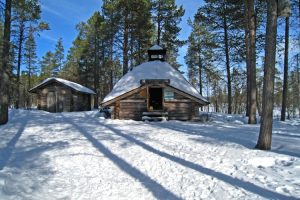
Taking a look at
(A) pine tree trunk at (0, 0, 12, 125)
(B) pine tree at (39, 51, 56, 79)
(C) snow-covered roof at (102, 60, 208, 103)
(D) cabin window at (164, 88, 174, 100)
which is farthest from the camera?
(B) pine tree at (39, 51, 56, 79)

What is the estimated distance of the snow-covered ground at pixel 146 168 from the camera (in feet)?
17.7

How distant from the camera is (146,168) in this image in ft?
23.1

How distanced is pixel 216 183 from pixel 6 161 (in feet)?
18.7

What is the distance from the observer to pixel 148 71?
72.3 ft

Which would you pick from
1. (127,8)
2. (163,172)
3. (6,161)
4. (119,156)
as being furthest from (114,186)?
(127,8)

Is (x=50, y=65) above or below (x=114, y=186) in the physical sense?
above

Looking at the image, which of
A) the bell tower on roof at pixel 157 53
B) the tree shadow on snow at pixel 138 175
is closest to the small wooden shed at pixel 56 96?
the bell tower on roof at pixel 157 53

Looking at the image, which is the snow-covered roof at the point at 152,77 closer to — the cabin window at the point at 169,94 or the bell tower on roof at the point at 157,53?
the cabin window at the point at 169,94

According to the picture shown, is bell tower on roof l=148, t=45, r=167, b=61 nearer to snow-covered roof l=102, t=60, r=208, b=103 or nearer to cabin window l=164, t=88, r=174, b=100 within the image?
snow-covered roof l=102, t=60, r=208, b=103

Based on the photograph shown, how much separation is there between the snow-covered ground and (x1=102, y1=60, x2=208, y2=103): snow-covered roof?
8.75 meters

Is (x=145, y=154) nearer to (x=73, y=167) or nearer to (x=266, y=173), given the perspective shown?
(x=73, y=167)

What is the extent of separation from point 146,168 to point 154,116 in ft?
37.6

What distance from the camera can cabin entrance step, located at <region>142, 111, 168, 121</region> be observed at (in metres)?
18.2

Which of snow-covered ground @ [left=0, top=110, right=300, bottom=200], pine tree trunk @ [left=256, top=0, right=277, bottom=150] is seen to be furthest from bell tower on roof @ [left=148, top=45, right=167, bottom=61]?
pine tree trunk @ [left=256, top=0, right=277, bottom=150]
